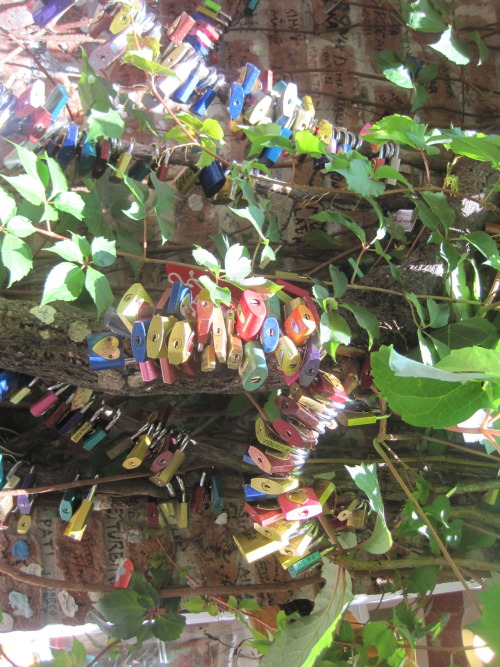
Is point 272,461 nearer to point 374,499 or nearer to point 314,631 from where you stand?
point 374,499

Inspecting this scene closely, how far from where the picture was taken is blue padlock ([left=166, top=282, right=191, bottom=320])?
1068mm

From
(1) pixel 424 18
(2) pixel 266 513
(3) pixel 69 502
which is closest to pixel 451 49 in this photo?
(1) pixel 424 18

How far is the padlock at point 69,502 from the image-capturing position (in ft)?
4.55

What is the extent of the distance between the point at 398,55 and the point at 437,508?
1.38 m

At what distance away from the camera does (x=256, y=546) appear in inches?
48.7

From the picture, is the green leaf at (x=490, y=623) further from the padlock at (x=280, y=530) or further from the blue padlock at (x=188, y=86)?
the blue padlock at (x=188, y=86)

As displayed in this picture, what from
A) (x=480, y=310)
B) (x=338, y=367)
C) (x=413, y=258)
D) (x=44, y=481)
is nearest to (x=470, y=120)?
(x=413, y=258)

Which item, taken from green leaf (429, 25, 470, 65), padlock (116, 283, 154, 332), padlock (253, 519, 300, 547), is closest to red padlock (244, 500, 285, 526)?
padlock (253, 519, 300, 547)

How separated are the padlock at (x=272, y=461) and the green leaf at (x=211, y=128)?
26.3 inches

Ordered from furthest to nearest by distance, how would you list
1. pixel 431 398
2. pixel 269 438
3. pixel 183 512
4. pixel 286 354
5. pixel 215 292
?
pixel 183 512 → pixel 269 438 → pixel 286 354 → pixel 215 292 → pixel 431 398

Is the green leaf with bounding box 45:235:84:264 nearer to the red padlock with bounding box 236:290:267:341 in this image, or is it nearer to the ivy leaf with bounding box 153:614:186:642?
the red padlock with bounding box 236:290:267:341

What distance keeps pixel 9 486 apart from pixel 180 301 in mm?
722

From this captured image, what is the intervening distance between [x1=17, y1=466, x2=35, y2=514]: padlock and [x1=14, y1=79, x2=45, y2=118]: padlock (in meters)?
0.88

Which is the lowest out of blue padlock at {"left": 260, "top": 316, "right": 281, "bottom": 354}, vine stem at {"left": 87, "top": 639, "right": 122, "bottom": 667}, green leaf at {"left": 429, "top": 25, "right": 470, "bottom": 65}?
vine stem at {"left": 87, "top": 639, "right": 122, "bottom": 667}
